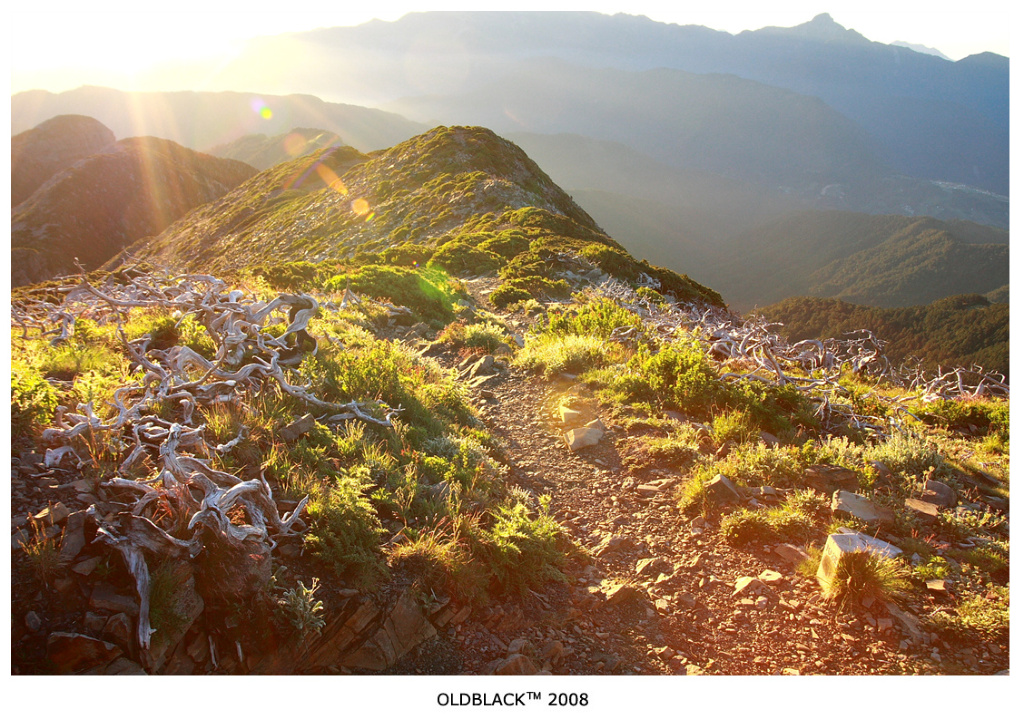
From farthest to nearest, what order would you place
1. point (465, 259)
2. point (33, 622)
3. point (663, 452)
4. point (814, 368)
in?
point (465, 259)
point (814, 368)
point (663, 452)
point (33, 622)

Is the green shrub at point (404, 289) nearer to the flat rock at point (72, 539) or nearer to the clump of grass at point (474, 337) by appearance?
the clump of grass at point (474, 337)

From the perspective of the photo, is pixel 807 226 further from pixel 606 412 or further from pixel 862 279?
pixel 606 412

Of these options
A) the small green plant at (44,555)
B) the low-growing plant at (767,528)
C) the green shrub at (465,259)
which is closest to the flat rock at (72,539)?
the small green plant at (44,555)

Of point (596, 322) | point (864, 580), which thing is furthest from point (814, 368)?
point (864, 580)

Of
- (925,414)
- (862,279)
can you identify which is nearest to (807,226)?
(862,279)

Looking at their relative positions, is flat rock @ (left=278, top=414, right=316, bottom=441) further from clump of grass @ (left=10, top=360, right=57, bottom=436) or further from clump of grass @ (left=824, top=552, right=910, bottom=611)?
clump of grass @ (left=824, top=552, right=910, bottom=611)

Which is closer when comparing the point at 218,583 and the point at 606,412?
the point at 218,583

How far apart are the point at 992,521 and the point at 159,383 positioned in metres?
7.86

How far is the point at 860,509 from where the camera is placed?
469cm

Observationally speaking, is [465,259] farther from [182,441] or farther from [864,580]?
[864,580]

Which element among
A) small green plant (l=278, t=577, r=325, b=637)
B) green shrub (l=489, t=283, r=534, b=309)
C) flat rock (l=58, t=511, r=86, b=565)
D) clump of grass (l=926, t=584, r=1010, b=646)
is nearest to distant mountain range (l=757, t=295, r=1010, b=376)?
green shrub (l=489, t=283, r=534, b=309)

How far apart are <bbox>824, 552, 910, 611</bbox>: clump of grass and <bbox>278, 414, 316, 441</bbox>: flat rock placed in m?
4.74

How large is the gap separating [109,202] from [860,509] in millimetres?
112973

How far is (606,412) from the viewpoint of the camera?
743 cm
